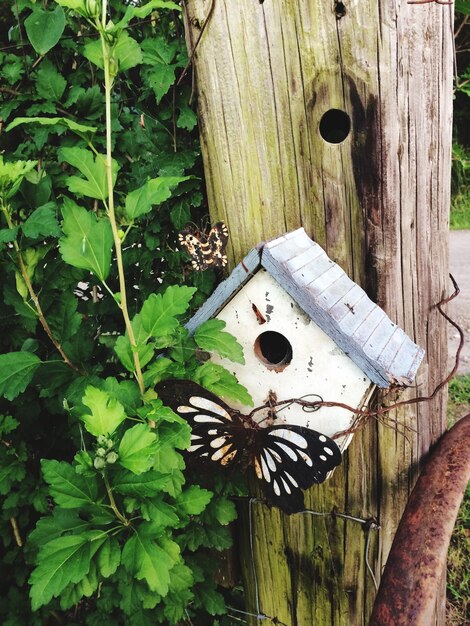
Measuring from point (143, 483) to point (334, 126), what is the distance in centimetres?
98

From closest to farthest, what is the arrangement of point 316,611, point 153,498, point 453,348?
1. point 153,498
2. point 316,611
3. point 453,348

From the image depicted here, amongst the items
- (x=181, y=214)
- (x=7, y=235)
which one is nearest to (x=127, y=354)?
(x=7, y=235)

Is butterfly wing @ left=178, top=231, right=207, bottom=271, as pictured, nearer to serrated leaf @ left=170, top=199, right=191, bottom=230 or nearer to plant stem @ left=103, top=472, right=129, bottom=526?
serrated leaf @ left=170, top=199, right=191, bottom=230

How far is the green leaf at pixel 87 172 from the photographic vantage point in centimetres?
104

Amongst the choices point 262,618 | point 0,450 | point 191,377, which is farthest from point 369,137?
point 262,618

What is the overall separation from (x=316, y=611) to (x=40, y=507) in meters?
0.95

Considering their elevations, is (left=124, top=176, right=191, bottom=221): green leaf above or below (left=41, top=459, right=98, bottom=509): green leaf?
above

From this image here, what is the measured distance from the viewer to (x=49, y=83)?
1455mm

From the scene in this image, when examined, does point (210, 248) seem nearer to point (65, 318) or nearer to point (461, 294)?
point (65, 318)

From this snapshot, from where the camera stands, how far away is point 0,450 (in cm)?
156

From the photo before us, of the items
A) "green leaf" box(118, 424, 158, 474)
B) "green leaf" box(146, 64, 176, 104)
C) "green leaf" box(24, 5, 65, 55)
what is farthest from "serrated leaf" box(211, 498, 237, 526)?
"green leaf" box(24, 5, 65, 55)

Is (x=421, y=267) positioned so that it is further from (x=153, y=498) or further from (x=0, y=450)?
(x=0, y=450)

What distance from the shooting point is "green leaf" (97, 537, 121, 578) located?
1.06 metres

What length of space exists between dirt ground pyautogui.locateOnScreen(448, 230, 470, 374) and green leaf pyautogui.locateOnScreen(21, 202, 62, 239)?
3.86 meters
